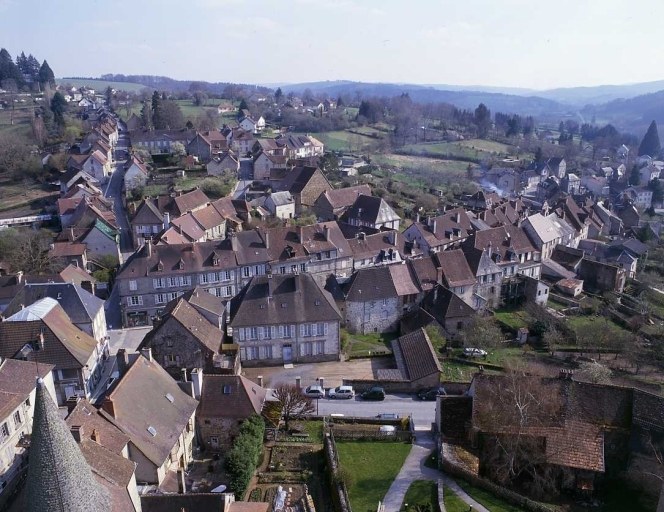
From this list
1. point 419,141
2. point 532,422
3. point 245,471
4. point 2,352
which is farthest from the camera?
point 419,141

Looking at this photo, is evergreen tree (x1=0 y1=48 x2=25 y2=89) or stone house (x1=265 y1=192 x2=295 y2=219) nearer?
stone house (x1=265 y1=192 x2=295 y2=219)

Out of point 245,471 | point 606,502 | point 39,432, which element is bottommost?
point 606,502

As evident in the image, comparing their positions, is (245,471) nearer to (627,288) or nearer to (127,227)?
(127,227)

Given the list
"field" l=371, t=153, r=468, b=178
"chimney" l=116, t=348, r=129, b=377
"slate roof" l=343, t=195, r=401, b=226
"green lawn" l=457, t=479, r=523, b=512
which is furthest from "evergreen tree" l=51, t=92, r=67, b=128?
"green lawn" l=457, t=479, r=523, b=512

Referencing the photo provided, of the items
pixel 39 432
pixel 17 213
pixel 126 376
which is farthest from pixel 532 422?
pixel 17 213

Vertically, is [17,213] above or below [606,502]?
above

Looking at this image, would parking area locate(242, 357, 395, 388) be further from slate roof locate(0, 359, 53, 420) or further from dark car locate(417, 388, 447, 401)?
slate roof locate(0, 359, 53, 420)

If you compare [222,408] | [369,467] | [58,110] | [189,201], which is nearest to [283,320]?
[222,408]

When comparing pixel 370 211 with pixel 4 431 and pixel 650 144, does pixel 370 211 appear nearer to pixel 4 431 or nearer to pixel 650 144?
pixel 4 431
